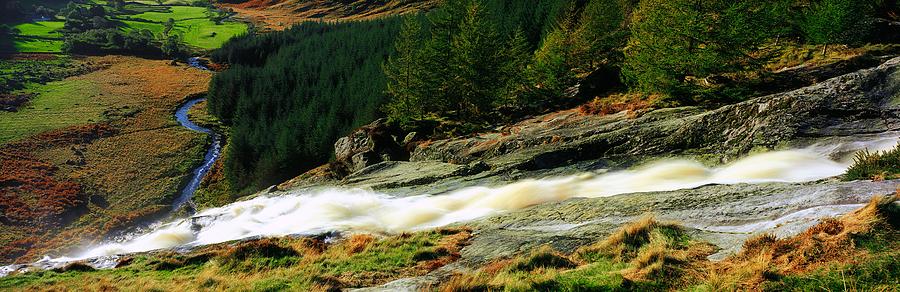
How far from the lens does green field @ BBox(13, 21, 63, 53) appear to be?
5167 inches

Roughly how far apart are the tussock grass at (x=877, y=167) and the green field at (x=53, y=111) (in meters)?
91.9

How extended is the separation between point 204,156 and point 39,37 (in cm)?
12297

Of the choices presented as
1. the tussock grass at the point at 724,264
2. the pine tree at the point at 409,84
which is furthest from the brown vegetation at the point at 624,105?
the tussock grass at the point at 724,264

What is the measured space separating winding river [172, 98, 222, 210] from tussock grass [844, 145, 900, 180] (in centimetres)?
5731

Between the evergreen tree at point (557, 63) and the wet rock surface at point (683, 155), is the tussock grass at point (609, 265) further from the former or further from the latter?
the evergreen tree at point (557, 63)

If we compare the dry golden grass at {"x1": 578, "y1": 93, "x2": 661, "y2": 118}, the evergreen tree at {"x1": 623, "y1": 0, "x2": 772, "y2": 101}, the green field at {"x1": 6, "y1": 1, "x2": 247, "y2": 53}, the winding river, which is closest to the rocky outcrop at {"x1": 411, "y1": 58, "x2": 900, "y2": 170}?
the dry golden grass at {"x1": 578, "y1": 93, "x2": 661, "y2": 118}

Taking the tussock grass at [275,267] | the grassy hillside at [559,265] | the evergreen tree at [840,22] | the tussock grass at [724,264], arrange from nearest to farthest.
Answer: the tussock grass at [724,264], the grassy hillside at [559,265], the tussock grass at [275,267], the evergreen tree at [840,22]

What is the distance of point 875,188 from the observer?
33.8 ft

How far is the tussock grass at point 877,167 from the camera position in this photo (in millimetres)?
11516

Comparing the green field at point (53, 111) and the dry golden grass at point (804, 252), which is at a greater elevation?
the dry golden grass at point (804, 252)

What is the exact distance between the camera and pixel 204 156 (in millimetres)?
70375

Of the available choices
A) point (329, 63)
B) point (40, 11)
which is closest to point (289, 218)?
point (329, 63)

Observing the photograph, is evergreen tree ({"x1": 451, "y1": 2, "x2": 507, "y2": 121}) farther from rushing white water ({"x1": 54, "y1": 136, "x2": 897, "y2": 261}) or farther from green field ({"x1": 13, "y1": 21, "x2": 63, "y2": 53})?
green field ({"x1": 13, "y1": 21, "x2": 63, "y2": 53})

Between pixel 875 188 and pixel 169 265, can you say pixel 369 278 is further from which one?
pixel 875 188
